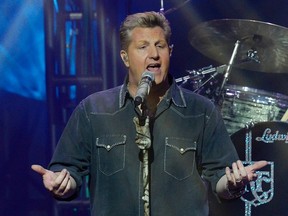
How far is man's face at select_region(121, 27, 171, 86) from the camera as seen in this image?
104 inches

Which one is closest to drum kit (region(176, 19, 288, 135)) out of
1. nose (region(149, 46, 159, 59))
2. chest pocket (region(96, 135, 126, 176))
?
nose (region(149, 46, 159, 59))

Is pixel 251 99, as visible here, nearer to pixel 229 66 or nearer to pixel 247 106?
pixel 247 106

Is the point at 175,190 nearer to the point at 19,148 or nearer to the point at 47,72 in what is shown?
the point at 47,72

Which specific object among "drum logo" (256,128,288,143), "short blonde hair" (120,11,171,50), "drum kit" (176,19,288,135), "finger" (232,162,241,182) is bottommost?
"drum logo" (256,128,288,143)

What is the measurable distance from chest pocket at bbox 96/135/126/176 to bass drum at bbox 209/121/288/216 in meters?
1.69

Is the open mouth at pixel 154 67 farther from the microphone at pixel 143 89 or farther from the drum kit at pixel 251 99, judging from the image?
the drum kit at pixel 251 99

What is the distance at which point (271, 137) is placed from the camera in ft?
13.7

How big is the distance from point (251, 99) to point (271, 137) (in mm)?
428

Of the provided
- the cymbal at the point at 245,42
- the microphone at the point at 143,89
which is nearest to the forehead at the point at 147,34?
the microphone at the point at 143,89

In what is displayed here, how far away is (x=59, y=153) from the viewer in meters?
2.73

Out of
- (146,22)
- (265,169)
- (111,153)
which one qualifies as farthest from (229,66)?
(111,153)

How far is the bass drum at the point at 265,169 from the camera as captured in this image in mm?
4137

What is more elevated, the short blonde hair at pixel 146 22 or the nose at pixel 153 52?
the short blonde hair at pixel 146 22

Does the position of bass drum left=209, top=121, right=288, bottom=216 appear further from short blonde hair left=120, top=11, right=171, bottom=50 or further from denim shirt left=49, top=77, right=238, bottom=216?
short blonde hair left=120, top=11, right=171, bottom=50
